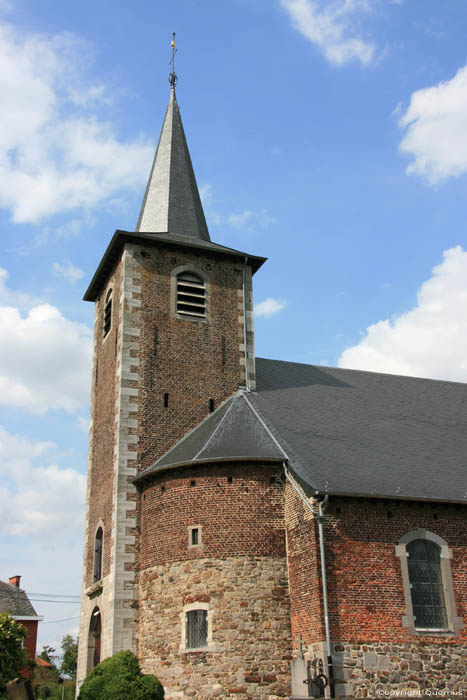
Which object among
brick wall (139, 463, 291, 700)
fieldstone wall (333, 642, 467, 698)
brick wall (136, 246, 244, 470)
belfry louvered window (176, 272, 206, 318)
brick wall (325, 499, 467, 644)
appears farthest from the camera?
belfry louvered window (176, 272, 206, 318)

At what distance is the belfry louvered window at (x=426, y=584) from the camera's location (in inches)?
571

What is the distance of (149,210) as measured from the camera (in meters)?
22.4

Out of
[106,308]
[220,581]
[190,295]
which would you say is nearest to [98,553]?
[220,581]

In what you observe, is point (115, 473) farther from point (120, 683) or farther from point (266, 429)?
point (120, 683)

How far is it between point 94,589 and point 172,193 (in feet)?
40.0

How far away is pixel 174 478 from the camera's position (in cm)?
1611

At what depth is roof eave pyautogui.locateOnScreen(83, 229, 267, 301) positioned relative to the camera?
2012 cm

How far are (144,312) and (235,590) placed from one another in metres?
8.21

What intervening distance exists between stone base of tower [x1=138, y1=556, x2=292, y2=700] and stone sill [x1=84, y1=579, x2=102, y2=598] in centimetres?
238

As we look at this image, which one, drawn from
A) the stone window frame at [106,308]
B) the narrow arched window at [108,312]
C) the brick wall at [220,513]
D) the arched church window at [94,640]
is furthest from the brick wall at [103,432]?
the brick wall at [220,513]

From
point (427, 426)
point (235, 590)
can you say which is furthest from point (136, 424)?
point (427, 426)

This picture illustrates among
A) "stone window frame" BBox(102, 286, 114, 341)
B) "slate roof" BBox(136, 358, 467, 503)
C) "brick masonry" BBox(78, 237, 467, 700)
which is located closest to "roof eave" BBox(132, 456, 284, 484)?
"slate roof" BBox(136, 358, 467, 503)

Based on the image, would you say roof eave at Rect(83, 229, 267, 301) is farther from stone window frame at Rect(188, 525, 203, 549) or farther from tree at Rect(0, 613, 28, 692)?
tree at Rect(0, 613, 28, 692)

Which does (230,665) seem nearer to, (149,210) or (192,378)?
(192,378)
